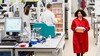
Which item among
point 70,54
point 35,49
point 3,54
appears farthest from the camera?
point 70,54

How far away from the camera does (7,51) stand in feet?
20.7

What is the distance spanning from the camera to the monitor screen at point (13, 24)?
22.3 ft

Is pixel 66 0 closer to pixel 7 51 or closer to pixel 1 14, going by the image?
pixel 1 14

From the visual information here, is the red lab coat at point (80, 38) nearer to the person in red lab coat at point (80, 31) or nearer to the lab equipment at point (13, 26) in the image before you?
the person in red lab coat at point (80, 31)

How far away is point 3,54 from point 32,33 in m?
0.85

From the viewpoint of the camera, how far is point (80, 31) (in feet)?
26.5

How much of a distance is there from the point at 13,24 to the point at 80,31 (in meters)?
2.12

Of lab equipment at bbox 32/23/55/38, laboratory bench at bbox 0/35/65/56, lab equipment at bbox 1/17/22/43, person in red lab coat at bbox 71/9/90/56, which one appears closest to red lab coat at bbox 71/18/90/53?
person in red lab coat at bbox 71/9/90/56

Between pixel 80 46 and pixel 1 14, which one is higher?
pixel 1 14

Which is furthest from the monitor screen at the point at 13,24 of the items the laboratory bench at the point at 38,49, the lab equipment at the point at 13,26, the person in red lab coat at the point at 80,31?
the person in red lab coat at the point at 80,31

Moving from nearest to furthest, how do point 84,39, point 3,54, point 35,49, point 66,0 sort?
point 35,49
point 3,54
point 84,39
point 66,0

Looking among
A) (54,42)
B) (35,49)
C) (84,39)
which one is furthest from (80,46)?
(35,49)

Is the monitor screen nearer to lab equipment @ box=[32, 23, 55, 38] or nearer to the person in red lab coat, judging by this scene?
lab equipment @ box=[32, 23, 55, 38]

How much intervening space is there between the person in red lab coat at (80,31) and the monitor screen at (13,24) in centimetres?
187
